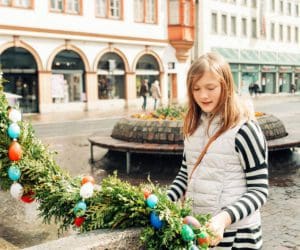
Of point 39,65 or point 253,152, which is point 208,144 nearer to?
point 253,152

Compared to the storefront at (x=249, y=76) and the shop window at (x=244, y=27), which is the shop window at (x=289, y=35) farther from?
the shop window at (x=244, y=27)

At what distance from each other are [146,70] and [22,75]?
411 inches

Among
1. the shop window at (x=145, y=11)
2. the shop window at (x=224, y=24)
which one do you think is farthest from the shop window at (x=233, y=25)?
the shop window at (x=145, y=11)

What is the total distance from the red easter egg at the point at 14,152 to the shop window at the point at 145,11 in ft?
110

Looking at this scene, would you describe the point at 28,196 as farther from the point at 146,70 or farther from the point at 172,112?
the point at 146,70

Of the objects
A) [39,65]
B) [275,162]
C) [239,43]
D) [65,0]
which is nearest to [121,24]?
[65,0]

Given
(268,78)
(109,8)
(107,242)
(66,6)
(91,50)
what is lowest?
(107,242)

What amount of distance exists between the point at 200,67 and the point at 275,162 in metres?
8.63

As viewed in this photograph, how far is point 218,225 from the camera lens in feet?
7.93

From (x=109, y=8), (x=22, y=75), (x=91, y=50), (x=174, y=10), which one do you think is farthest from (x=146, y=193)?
(x=174, y=10)

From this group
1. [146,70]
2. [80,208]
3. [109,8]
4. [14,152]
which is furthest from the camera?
[146,70]

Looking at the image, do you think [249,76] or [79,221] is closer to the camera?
[79,221]

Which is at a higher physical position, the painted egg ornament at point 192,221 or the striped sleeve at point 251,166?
the striped sleeve at point 251,166

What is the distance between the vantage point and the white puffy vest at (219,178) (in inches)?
102
